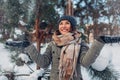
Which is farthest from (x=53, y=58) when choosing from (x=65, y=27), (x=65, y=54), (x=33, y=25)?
(x=33, y=25)

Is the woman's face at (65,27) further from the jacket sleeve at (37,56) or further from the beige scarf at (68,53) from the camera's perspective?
the jacket sleeve at (37,56)

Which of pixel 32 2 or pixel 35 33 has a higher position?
pixel 32 2

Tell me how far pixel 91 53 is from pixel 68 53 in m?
0.16

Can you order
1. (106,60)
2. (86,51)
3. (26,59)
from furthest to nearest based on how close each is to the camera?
(26,59), (106,60), (86,51)

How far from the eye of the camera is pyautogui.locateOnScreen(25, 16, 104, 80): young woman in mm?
1685

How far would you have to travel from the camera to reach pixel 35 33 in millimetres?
2408

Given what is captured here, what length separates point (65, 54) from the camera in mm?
1705

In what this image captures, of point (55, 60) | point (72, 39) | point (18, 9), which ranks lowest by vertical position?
point (55, 60)

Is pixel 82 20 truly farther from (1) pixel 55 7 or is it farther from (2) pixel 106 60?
(2) pixel 106 60

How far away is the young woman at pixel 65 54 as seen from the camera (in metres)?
1.68

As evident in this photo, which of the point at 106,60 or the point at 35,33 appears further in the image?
the point at 35,33

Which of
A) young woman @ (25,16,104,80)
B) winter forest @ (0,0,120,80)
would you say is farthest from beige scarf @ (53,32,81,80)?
winter forest @ (0,0,120,80)

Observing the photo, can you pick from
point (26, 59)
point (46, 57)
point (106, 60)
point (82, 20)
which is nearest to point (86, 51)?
point (46, 57)

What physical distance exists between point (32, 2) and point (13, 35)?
0.31 m
